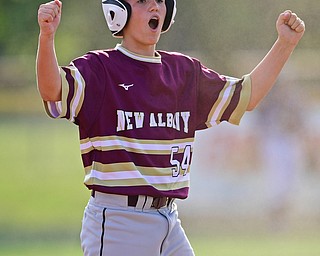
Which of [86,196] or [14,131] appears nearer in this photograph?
[86,196]

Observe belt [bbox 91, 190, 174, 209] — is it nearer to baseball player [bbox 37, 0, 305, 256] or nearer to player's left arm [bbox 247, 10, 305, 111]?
baseball player [bbox 37, 0, 305, 256]

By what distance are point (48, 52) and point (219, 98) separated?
2.52ft

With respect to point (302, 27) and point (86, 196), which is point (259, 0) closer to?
point (86, 196)

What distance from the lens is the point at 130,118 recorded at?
3.47m

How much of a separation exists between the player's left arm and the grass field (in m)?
3.45

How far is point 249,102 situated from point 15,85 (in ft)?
19.1

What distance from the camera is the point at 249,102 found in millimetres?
3779

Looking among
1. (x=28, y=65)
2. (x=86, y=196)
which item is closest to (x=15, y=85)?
(x=28, y=65)

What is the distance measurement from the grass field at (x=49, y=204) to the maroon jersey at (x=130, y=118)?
11.8 feet

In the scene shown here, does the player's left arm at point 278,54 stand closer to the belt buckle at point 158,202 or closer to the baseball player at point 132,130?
the baseball player at point 132,130

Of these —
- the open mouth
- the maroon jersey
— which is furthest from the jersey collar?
the open mouth

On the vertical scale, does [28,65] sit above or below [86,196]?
above

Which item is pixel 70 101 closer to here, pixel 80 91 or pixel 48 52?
pixel 80 91

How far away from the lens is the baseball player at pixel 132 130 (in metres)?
3.44
